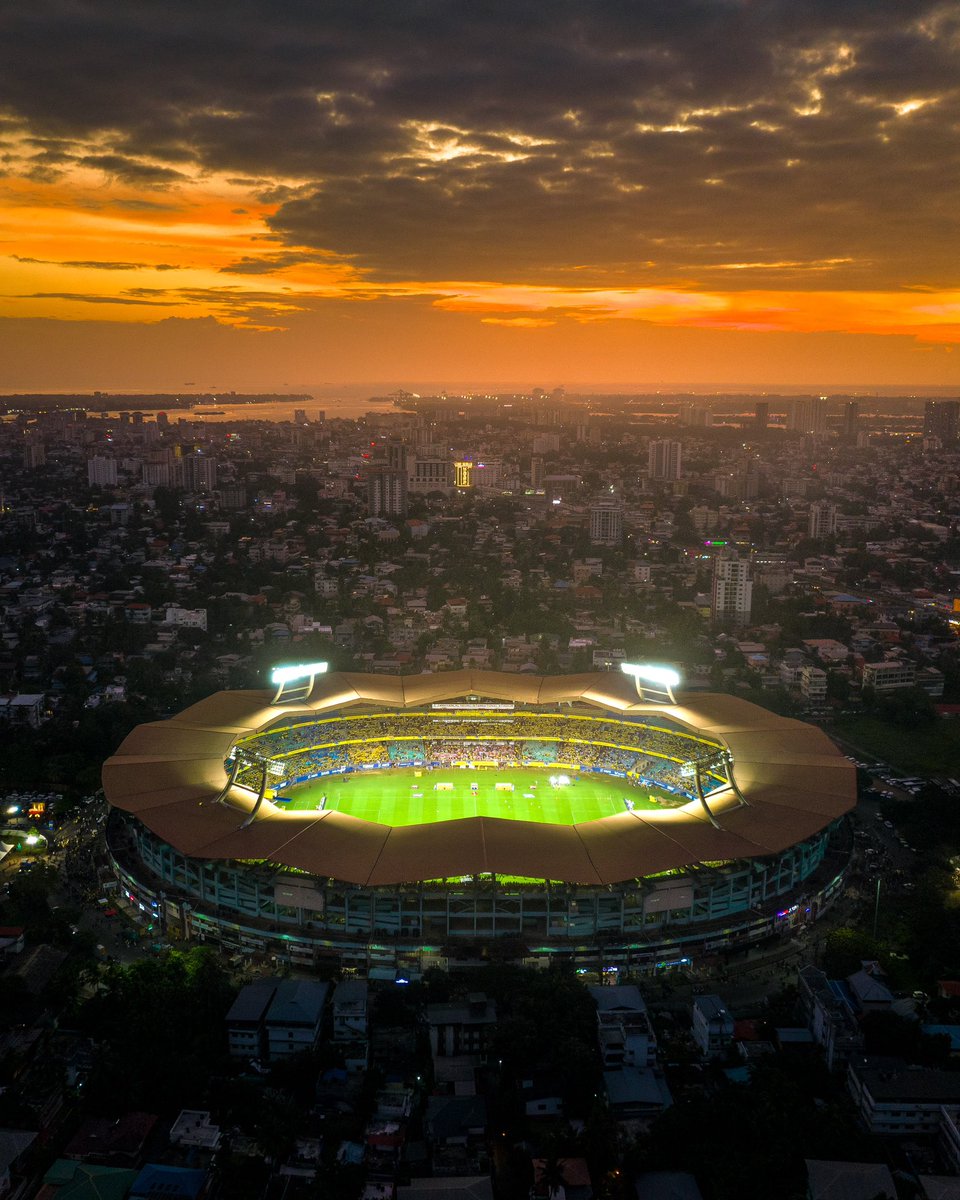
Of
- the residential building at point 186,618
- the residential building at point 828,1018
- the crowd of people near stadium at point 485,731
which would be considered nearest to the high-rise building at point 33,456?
the residential building at point 186,618

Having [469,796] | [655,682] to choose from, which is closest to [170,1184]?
[469,796]

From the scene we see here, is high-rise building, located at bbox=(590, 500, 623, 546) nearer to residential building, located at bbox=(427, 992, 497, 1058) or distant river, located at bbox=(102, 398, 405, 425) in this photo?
→ residential building, located at bbox=(427, 992, 497, 1058)

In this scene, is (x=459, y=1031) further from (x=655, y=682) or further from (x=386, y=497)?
(x=386, y=497)

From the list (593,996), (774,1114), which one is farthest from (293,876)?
(774,1114)

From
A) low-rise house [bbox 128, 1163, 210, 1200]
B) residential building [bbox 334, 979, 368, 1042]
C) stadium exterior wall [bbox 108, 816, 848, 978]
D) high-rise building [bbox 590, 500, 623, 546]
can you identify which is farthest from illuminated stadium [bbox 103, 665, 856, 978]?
high-rise building [bbox 590, 500, 623, 546]

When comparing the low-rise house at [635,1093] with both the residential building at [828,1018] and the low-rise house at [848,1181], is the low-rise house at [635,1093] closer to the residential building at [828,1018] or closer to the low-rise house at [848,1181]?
the low-rise house at [848,1181]

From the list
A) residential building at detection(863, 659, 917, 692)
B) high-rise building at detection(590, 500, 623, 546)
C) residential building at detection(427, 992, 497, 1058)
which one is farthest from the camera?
high-rise building at detection(590, 500, 623, 546)
